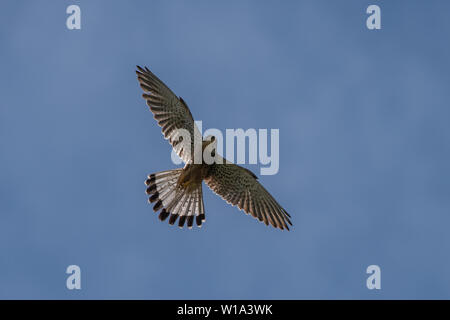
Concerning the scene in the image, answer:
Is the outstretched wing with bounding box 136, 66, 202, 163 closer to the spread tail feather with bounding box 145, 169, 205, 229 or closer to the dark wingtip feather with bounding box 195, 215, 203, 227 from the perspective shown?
the spread tail feather with bounding box 145, 169, 205, 229

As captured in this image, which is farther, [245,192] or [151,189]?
[245,192]

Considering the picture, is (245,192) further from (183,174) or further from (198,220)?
(183,174)

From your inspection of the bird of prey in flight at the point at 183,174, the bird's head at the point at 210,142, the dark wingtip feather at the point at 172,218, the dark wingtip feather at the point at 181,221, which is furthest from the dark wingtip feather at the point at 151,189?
the bird's head at the point at 210,142

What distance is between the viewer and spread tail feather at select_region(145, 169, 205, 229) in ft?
41.9

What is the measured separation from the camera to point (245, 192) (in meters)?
13.4

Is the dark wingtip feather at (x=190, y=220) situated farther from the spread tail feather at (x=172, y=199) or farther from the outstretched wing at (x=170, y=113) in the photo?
the outstretched wing at (x=170, y=113)

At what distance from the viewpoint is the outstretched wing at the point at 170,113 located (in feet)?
42.1

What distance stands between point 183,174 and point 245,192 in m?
1.40

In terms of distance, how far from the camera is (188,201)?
13.0 meters

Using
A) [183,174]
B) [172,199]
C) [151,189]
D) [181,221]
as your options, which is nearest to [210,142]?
[183,174]
